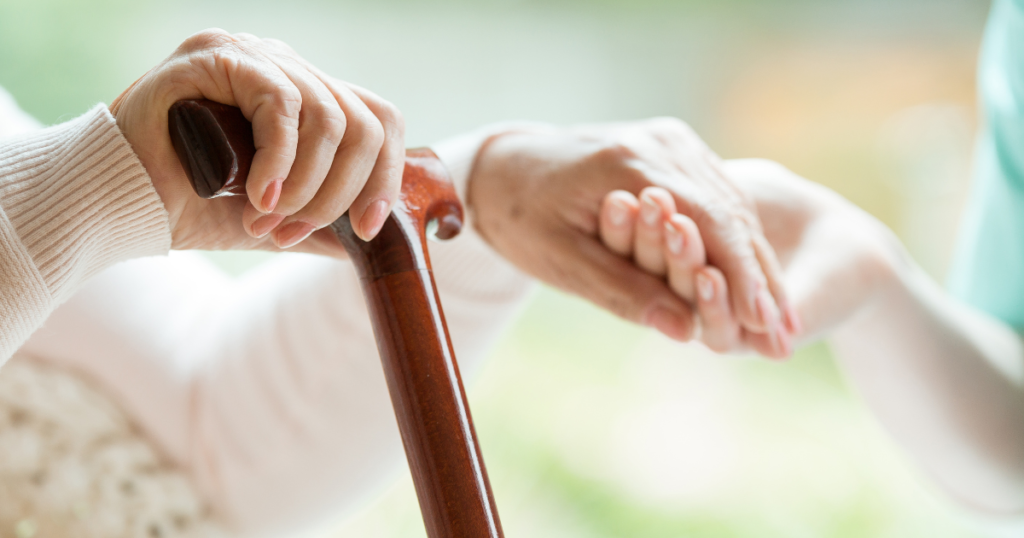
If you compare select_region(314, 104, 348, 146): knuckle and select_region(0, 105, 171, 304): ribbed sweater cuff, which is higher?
select_region(314, 104, 348, 146): knuckle

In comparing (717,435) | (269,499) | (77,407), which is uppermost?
(77,407)

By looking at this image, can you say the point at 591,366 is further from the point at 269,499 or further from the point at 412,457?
the point at 412,457

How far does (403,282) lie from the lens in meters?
0.31

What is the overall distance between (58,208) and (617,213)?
1.07ft

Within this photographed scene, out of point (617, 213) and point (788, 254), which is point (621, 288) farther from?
point (788, 254)

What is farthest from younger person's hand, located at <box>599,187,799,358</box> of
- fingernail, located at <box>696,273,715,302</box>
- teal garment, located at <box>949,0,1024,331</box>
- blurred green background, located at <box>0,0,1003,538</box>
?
blurred green background, located at <box>0,0,1003,538</box>

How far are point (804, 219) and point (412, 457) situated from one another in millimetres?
A: 494

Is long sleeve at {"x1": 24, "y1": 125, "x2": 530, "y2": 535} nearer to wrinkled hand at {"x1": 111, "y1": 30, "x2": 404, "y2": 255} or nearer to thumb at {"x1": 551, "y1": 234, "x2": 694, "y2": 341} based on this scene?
thumb at {"x1": 551, "y1": 234, "x2": 694, "y2": 341}

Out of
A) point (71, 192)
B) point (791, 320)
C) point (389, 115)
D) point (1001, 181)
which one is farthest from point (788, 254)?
point (71, 192)

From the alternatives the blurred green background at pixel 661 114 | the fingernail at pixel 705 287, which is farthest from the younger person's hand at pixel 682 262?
the blurred green background at pixel 661 114

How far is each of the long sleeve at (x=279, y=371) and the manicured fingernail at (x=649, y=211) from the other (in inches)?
6.3

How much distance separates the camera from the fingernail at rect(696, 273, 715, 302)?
48 centimetres

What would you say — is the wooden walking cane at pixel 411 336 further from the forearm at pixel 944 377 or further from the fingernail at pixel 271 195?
the forearm at pixel 944 377

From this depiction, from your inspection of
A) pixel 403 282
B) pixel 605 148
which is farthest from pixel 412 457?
pixel 605 148
